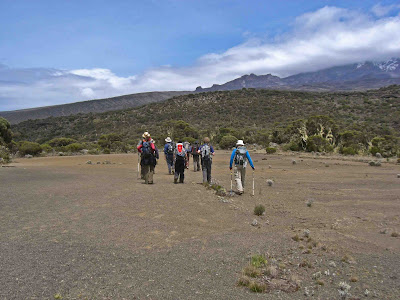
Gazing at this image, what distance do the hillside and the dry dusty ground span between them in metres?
41.4

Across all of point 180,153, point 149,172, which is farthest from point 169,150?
point 149,172

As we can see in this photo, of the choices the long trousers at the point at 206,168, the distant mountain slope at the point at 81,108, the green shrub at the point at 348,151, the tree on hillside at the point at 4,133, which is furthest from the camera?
the distant mountain slope at the point at 81,108

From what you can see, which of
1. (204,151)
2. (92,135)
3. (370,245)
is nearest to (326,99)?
(92,135)

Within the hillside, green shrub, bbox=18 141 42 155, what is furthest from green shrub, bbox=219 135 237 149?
green shrub, bbox=18 141 42 155

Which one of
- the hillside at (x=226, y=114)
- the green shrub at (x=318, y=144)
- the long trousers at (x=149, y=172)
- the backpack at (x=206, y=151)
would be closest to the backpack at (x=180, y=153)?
the backpack at (x=206, y=151)

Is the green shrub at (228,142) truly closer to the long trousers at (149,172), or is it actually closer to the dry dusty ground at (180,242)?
the long trousers at (149,172)

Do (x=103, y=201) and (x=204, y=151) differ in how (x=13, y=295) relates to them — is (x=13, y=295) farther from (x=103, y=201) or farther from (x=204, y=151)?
(x=204, y=151)

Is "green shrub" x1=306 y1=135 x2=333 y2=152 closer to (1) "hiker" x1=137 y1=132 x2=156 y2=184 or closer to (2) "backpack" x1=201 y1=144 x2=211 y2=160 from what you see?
(2) "backpack" x1=201 y1=144 x2=211 y2=160

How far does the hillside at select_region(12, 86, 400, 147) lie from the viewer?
6059 cm

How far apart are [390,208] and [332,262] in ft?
18.6

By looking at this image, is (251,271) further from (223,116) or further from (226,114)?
(226,114)

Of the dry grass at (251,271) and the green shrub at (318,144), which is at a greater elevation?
the dry grass at (251,271)

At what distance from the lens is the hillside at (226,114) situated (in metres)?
60.6

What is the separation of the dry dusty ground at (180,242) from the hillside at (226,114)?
41356 mm
